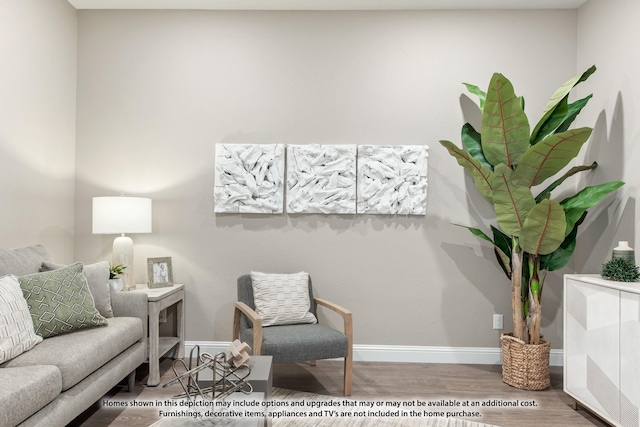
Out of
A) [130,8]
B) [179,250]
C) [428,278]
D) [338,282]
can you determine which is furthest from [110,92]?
[428,278]

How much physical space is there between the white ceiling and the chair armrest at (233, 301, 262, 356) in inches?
93.6

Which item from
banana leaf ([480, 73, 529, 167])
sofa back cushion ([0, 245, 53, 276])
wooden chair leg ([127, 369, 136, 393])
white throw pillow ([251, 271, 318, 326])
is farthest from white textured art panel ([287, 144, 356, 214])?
sofa back cushion ([0, 245, 53, 276])

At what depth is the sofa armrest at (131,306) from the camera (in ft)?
10.0

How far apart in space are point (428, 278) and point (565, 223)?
1.21 meters

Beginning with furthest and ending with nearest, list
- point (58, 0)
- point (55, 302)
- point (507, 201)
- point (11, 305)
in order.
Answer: point (58, 0) → point (507, 201) → point (55, 302) → point (11, 305)

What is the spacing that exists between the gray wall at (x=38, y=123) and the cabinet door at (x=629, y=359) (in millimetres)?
3692

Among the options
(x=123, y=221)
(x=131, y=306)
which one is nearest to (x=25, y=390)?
(x=131, y=306)

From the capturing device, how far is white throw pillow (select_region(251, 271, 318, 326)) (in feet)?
10.8

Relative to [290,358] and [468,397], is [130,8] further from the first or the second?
[468,397]

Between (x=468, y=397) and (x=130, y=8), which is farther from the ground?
(x=130, y=8)

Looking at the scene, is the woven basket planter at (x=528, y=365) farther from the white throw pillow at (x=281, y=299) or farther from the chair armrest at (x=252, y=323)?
the chair armrest at (x=252, y=323)

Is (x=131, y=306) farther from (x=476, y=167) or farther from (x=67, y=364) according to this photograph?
(x=476, y=167)

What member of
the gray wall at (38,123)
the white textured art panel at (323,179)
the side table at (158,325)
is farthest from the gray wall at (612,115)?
the gray wall at (38,123)

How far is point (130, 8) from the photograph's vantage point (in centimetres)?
379
